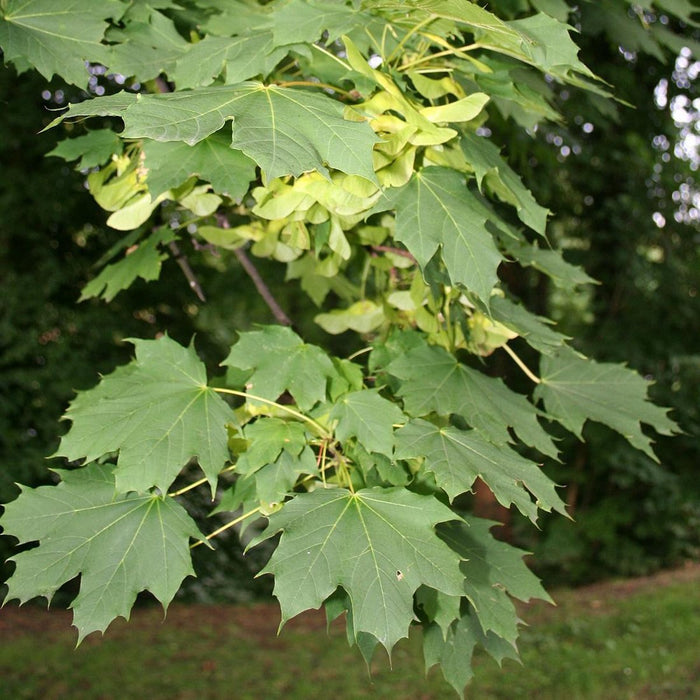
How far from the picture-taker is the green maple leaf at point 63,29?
1.67m

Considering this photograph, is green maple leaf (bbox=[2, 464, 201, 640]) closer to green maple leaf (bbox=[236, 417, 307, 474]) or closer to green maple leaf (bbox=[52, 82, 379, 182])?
green maple leaf (bbox=[236, 417, 307, 474])

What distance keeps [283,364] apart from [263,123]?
0.50 metres

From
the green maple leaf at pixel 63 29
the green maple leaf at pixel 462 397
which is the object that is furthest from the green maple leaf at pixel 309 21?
the green maple leaf at pixel 462 397

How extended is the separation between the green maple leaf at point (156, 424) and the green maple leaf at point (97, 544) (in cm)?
8

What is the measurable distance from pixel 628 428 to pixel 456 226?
0.71 m

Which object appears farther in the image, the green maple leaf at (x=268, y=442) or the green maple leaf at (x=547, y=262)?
the green maple leaf at (x=547, y=262)

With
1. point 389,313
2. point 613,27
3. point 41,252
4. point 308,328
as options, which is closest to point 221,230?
point 389,313

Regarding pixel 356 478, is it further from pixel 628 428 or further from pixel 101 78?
pixel 101 78

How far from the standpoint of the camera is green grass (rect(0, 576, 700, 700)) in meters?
4.57

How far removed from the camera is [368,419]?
1.42 m

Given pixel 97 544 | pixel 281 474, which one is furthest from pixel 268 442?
pixel 97 544

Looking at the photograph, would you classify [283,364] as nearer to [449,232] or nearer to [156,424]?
[156,424]

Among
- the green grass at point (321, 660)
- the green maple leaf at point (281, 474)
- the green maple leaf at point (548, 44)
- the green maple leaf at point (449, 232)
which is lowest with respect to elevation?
the green grass at point (321, 660)

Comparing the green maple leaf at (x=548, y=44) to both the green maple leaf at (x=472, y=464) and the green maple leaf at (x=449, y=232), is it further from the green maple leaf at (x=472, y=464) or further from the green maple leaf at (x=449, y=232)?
the green maple leaf at (x=472, y=464)
